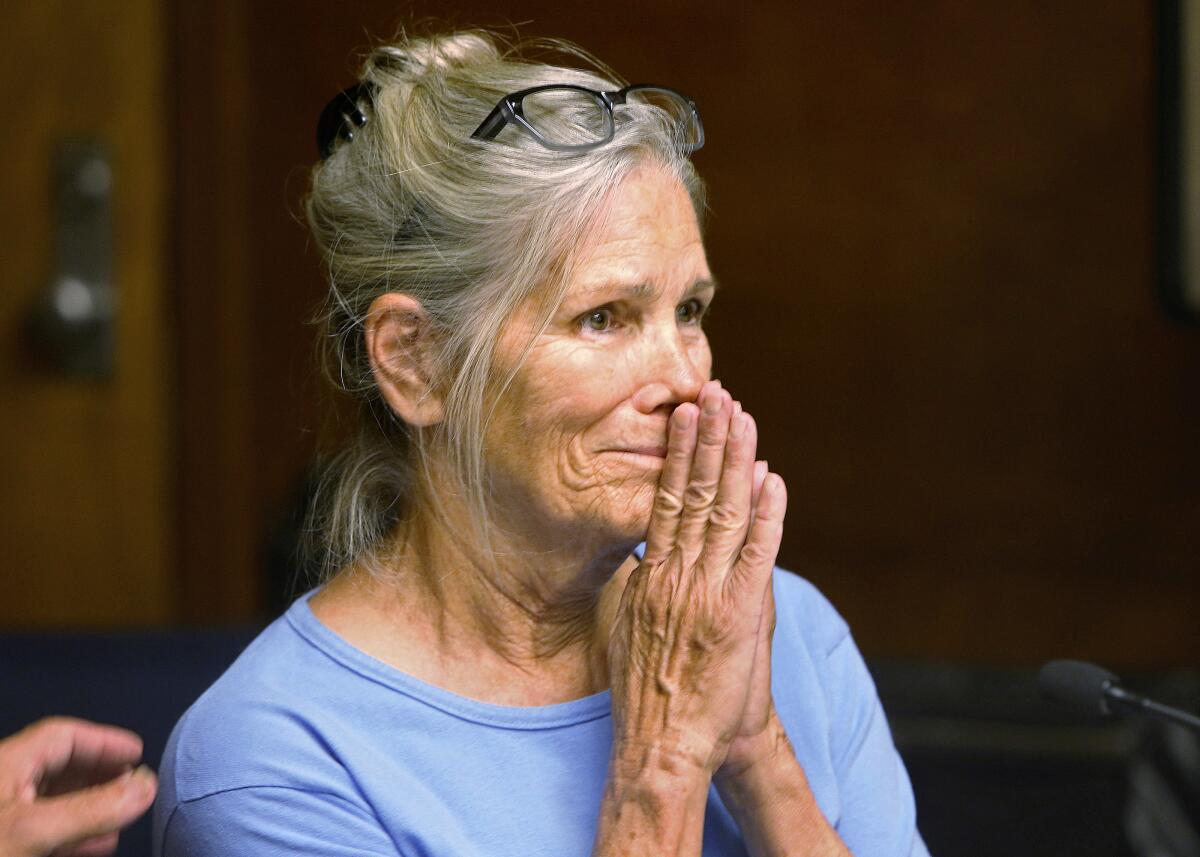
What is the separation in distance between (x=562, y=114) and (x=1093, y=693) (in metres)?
0.66

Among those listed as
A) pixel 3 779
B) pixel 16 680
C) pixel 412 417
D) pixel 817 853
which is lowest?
pixel 16 680

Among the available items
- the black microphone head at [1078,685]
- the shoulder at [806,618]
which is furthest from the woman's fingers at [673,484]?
the black microphone head at [1078,685]

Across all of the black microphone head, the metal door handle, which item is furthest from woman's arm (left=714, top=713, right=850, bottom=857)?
the metal door handle

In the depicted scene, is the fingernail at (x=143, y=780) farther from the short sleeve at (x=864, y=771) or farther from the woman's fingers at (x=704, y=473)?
the short sleeve at (x=864, y=771)

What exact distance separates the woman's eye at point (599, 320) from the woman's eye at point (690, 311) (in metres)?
0.07

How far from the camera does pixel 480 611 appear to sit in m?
1.35

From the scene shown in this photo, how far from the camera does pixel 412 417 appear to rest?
4.39 ft

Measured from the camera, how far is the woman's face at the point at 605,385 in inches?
49.7

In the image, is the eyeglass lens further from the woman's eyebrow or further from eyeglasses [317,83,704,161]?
the woman's eyebrow

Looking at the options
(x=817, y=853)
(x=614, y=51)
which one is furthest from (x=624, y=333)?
(x=614, y=51)

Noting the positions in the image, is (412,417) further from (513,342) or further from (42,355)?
(42,355)

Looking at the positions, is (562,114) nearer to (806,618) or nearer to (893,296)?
(806,618)

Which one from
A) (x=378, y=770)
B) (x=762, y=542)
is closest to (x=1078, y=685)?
(x=762, y=542)

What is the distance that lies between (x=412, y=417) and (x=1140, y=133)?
6.65 feet
